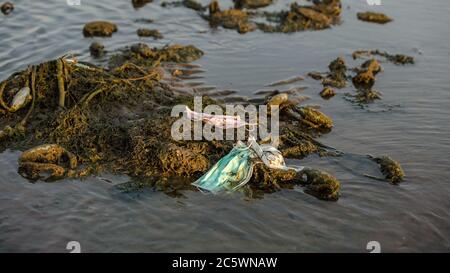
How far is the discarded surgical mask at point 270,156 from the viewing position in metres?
8.02

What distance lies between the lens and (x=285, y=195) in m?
7.82

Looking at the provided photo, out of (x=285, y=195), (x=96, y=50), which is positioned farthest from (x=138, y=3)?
(x=285, y=195)

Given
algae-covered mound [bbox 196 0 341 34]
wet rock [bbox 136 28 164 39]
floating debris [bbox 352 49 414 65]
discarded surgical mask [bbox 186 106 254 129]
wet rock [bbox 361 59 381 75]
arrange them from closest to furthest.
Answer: discarded surgical mask [bbox 186 106 254 129] < wet rock [bbox 361 59 381 75] < floating debris [bbox 352 49 414 65] < wet rock [bbox 136 28 164 39] < algae-covered mound [bbox 196 0 341 34]

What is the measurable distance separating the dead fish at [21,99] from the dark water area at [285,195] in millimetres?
1214

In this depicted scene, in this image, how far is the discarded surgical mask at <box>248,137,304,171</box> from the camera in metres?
8.02

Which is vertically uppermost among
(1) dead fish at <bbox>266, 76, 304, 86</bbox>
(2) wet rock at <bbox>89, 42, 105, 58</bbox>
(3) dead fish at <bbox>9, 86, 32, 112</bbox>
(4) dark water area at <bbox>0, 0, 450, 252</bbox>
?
(2) wet rock at <bbox>89, 42, 105, 58</bbox>

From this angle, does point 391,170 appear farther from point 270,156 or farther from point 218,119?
point 218,119

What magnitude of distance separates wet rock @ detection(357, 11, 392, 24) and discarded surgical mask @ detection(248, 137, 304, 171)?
9.39 metres

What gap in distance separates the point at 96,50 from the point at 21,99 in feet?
12.7

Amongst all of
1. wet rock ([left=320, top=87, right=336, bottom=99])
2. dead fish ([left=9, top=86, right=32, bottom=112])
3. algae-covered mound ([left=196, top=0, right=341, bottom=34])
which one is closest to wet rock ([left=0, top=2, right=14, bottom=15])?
algae-covered mound ([left=196, top=0, right=341, bottom=34])

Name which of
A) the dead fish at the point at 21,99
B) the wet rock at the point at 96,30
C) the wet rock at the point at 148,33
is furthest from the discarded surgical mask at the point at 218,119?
the wet rock at the point at 96,30

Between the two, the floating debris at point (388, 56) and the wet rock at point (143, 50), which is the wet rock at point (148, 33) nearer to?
the wet rock at point (143, 50)

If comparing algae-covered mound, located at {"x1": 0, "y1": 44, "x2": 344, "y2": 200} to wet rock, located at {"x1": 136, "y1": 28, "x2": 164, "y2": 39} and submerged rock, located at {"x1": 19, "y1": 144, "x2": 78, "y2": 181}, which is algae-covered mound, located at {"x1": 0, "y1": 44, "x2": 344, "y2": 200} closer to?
submerged rock, located at {"x1": 19, "y1": 144, "x2": 78, "y2": 181}
